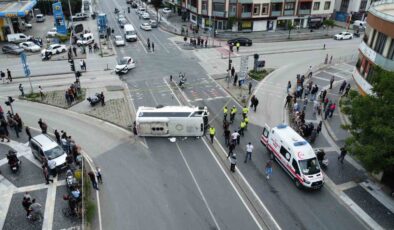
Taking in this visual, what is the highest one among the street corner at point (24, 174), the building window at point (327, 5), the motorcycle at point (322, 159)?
the building window at point (327, 5)

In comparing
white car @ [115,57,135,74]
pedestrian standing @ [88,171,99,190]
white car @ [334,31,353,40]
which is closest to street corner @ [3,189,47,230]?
pedestrian standing @ [88,171,99,190]

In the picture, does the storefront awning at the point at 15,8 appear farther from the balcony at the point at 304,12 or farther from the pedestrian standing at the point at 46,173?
the balcony at the point at 304,12

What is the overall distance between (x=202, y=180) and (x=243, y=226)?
478 cm

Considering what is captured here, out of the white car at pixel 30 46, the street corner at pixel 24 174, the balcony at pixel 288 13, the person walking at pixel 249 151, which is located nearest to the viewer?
the street corner at pixel 24 174

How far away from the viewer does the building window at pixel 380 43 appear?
87.1ft

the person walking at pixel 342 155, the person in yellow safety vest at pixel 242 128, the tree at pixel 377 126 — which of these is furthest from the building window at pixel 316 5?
the tree at pixel 377 126

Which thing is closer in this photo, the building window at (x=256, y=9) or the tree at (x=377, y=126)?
the tree at (x=377, y=126)

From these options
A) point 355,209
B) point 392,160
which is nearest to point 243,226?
point 355,209

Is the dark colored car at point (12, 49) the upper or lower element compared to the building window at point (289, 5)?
lower

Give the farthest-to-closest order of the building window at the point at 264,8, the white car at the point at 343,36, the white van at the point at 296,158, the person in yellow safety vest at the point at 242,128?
the building window at the point at 264,8, the white car at the point at 343,36, the person in yellow safety vest at the point at 242,128, the white van at the point at 296,158

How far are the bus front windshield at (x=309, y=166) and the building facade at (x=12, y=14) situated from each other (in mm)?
52878

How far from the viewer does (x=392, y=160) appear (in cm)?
1827

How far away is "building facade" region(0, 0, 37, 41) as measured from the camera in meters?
54.4

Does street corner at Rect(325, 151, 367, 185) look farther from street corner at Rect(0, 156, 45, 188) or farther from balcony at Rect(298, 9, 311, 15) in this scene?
balcony at Rect(298, 9, 311, 15)
